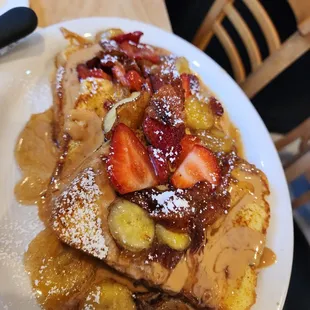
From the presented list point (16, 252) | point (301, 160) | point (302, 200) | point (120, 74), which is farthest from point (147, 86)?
point (302, 200)

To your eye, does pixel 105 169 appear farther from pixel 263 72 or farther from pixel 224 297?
pixel 263 72

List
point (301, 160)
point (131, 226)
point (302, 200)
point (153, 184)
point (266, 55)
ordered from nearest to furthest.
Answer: point (131, 226), point (153, 184), point (301, 160), point (302, 200), point (266, 55)

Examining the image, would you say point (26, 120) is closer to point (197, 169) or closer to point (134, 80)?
point (134, 80)

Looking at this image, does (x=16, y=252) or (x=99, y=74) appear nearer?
(x=16, y=252)

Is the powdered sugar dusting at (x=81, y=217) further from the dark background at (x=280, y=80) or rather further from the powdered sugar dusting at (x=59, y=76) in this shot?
the dark background at (x=280, y=80)

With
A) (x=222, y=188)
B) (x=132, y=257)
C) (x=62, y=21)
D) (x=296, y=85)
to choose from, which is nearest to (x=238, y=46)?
(x=296, y=85)

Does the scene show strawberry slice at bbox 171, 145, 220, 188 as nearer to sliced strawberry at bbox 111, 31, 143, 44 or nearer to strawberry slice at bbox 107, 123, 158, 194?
strawberry slice at bbox 107, 123, 158, 194

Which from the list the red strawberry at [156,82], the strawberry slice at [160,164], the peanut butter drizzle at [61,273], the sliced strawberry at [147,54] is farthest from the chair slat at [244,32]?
the peanut butter drizzle at [61,273]
